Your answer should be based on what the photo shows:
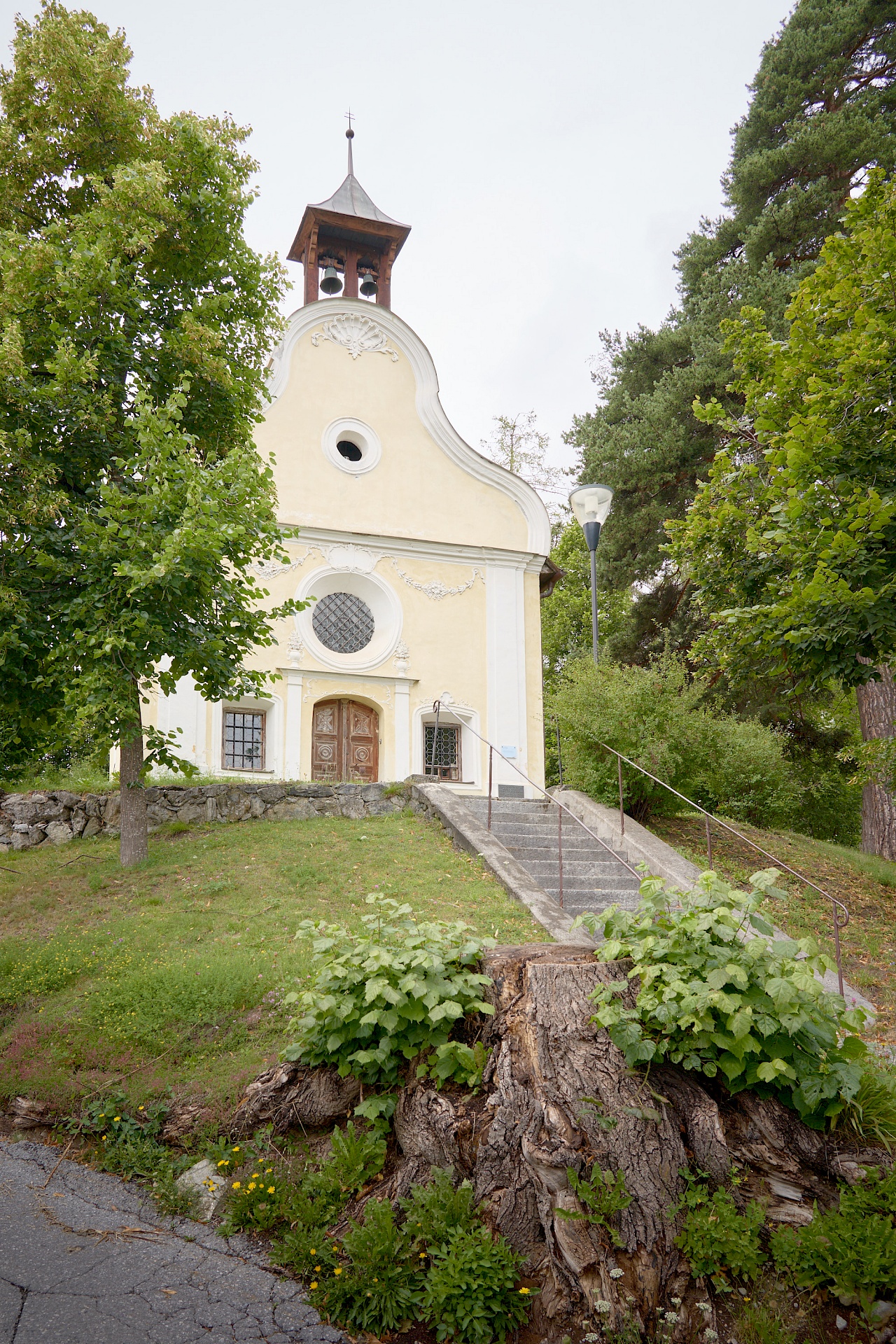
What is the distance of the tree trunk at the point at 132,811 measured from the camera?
9.46 m

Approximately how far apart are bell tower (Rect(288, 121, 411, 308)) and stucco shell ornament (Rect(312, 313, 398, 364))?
998 mm

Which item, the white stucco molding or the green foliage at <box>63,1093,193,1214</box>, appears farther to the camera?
the white stucco molding

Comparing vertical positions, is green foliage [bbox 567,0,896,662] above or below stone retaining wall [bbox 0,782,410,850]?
above

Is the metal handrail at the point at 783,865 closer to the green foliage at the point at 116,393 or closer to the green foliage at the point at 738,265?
the green foliage at the point at 116,393

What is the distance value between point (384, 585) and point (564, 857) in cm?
637

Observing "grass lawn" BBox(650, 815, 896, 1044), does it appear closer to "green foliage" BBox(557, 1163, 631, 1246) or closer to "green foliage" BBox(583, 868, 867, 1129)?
"green foliage" BBox(583, 868, 867, 1129)

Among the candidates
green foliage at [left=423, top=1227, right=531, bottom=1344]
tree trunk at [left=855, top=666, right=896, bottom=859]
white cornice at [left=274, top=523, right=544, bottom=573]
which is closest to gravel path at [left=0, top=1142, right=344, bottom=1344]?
green foliage at [left=423, top=1227, right=531, bottom=1344]

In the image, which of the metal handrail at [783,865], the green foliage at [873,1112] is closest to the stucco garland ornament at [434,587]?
Answer: the metal handrail at [783,865]

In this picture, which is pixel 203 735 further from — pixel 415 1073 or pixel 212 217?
pixel 415 1073

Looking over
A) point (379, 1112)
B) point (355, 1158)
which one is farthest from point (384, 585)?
point (355, 1158)

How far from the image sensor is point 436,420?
645 inches

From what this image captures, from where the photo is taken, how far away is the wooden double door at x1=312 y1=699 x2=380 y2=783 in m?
14.7

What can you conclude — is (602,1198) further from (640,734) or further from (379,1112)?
(640,734)

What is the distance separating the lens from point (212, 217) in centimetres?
981
